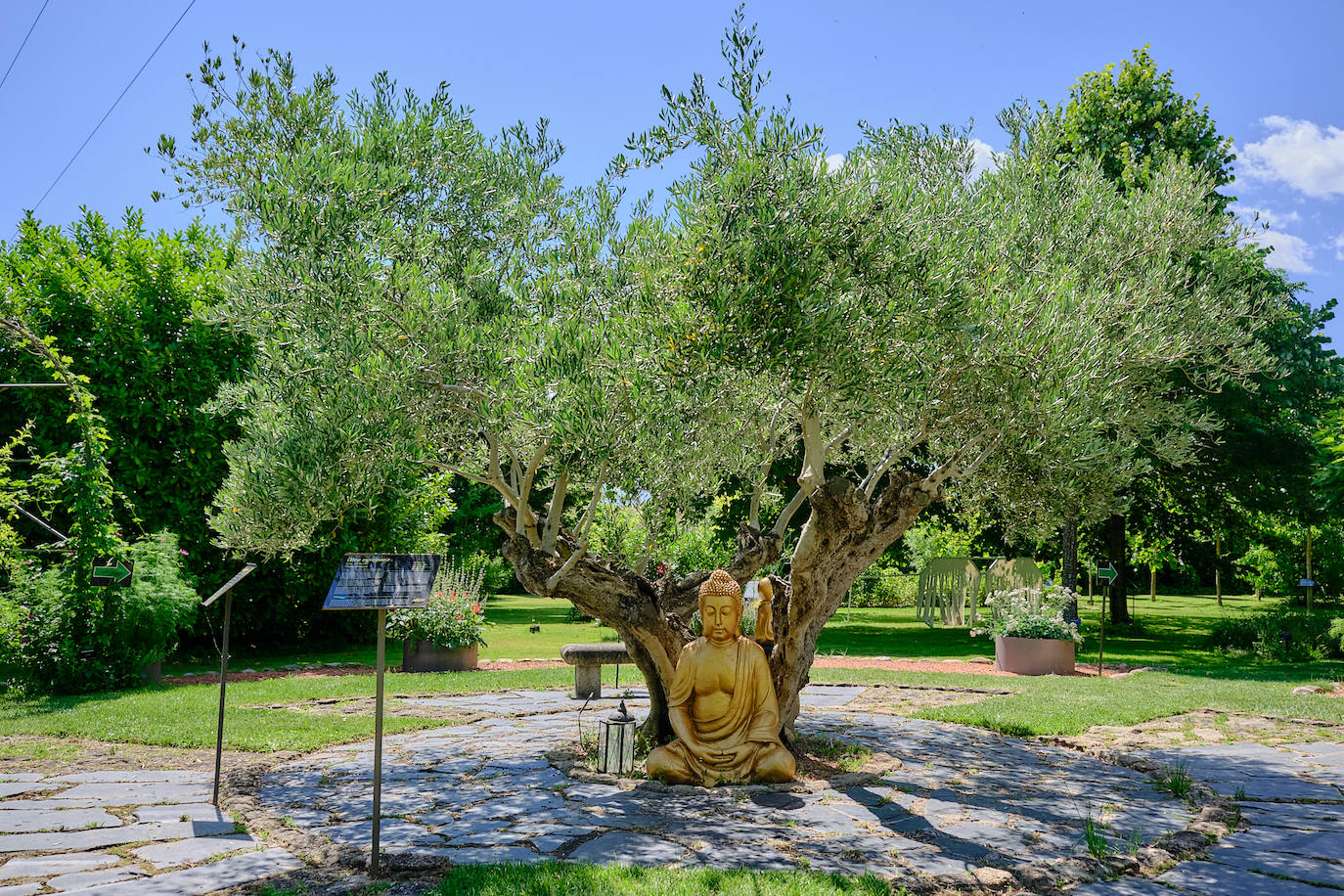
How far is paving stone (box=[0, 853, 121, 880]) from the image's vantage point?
4.89 metres

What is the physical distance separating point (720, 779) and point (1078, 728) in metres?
4.88

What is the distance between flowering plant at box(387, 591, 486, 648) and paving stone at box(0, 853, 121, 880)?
9.64 meters

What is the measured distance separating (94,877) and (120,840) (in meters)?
0.75

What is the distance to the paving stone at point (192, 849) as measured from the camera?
521cm

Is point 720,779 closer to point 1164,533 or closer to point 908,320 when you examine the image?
point 908,320

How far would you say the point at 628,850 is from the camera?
5.46 m

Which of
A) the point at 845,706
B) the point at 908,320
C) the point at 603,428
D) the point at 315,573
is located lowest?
the point at 845,706

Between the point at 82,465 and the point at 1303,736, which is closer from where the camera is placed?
the point at 1303,736

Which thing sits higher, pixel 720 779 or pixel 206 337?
pixel 206 337

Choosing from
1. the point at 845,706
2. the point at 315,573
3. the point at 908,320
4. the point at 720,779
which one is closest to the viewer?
the point at 908,320

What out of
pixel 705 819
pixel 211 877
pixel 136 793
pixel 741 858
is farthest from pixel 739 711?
pixel 136 793

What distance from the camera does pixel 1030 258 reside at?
848 cm

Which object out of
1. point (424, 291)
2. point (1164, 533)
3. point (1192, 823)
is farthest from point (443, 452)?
point (1164, 533)

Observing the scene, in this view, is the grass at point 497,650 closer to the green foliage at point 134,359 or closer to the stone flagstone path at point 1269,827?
the green foliage at point 134,359
